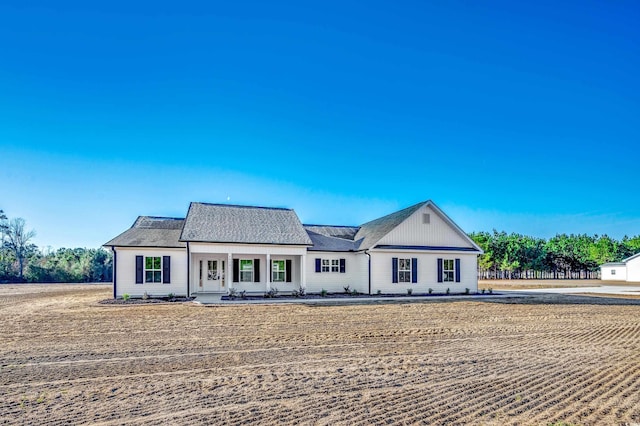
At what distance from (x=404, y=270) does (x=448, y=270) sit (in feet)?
8.97

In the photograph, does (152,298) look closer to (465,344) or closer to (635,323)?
(465,344)

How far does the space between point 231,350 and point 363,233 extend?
1859 cm

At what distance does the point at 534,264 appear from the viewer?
55219mm

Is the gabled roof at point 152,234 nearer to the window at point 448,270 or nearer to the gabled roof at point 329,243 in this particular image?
the gabled roof at point 329,243

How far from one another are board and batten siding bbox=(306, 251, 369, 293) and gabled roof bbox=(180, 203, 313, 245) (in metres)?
1.78

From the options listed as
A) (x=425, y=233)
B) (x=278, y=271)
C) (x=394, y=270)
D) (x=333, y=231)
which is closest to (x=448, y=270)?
(x=425, y=233)

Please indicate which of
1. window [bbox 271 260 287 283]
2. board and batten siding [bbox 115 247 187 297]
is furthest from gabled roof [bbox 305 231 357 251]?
board and batten siding [bbox 115 247 187 297]

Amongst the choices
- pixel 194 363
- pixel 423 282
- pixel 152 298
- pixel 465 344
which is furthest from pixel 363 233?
pixel 194 363

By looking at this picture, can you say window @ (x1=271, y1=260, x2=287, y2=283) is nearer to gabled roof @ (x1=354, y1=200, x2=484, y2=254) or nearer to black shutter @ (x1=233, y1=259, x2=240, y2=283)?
black shutter @ (x1=233, y1=259, x2=240, y2=283)

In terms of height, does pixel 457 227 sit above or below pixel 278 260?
above

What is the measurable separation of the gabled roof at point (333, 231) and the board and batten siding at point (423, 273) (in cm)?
493

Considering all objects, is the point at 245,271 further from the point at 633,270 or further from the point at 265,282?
the point at 633,270

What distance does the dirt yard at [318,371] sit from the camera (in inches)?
194

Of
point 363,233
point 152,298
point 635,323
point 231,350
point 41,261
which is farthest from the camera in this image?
point 41,261
